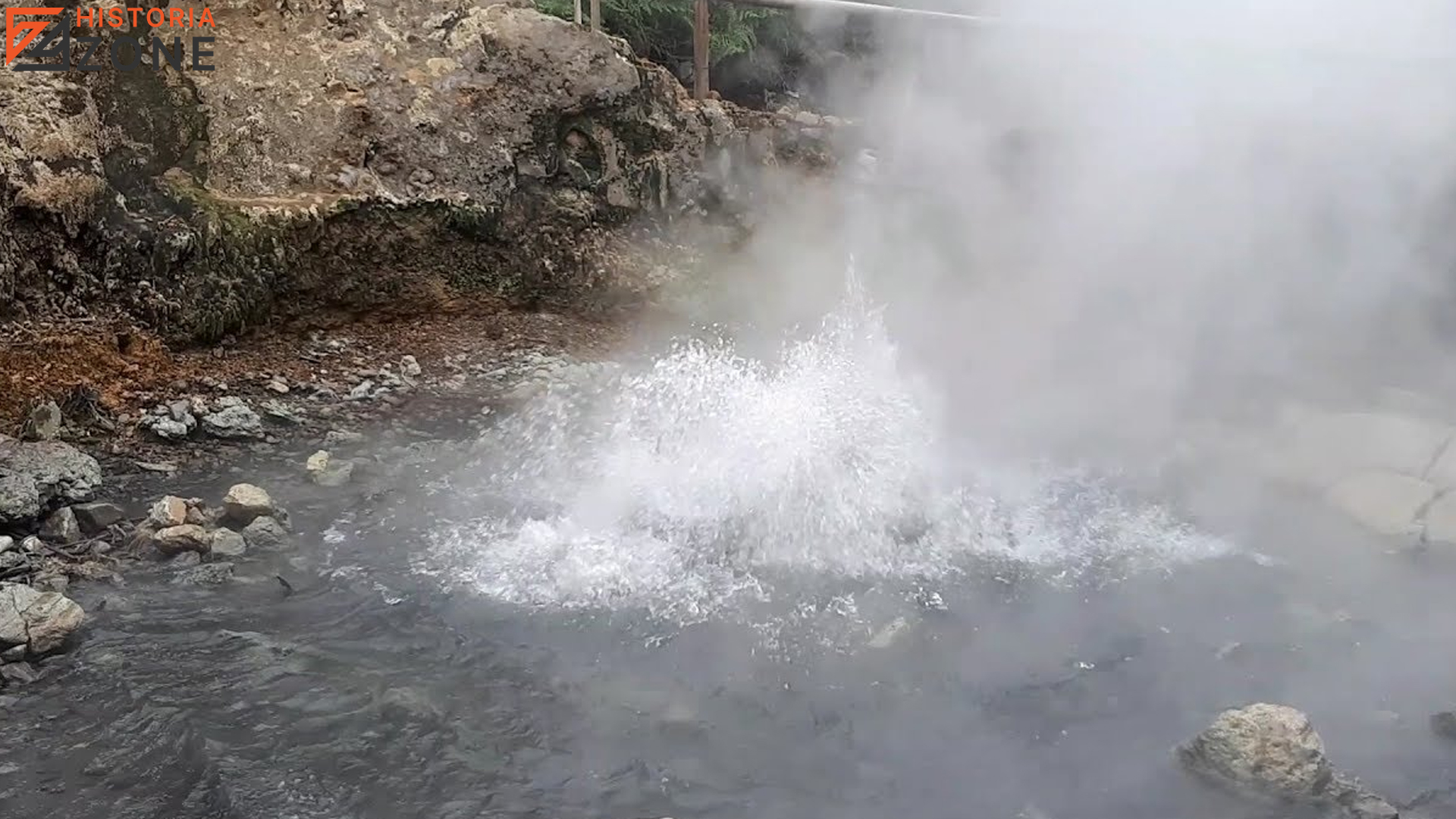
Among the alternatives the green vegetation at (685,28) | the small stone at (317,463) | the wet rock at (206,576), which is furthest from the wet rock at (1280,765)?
the green vegetation at (685,28)

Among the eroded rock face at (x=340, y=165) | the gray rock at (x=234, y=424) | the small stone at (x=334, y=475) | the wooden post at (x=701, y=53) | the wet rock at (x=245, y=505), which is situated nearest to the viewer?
the wet rock at (x=245, y=505)

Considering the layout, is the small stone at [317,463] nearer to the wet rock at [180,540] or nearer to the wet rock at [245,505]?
the wet rock at [245,505]

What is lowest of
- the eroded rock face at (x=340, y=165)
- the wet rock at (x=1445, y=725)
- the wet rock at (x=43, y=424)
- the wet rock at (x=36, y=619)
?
the wet rock at (x=1445, y=725)

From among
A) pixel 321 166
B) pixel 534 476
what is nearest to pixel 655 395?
pixel 534 476

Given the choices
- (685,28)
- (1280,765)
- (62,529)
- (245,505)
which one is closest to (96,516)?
(62,529)

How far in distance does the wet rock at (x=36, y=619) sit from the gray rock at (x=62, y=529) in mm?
592

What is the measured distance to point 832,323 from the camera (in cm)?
662

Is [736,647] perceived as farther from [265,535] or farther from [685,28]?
[685,28]

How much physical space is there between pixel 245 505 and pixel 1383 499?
17.0 ft

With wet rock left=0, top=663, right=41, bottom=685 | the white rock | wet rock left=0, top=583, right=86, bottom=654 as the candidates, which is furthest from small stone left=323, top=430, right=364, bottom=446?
the white rock

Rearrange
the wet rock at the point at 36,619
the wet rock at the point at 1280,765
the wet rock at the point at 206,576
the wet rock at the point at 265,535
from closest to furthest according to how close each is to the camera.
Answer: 1. the wet rock at the point at 1280,765
2. the wet rock at the point at 36,619
3. the wet rock at the point at 206,576
4. the wet rock at the point at 265,535

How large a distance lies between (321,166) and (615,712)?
13.6 feet

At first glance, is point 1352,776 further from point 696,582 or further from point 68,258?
point 68,258

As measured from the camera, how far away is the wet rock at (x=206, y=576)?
12.7 ft
